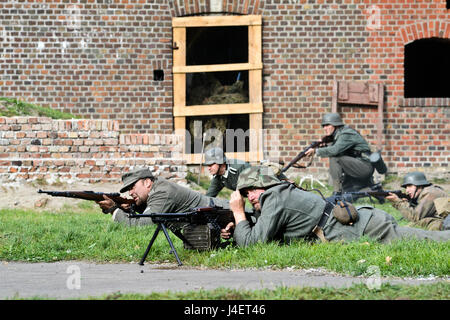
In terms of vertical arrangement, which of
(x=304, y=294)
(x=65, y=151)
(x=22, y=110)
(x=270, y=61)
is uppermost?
(x=270, y=61)

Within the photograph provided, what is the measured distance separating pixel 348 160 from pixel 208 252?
21.6 ft

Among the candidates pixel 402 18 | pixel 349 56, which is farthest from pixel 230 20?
pixel 402 18

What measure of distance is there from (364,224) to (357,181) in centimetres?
599

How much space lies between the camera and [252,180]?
7.18 meters

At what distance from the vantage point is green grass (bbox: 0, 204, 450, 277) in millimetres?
6434

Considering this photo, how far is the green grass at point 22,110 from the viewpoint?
13.6 meters

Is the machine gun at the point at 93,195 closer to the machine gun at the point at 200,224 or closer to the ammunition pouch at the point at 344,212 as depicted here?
the machine gun at the point at 200,224

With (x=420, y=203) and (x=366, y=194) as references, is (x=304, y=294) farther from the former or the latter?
(x=366, y=194)

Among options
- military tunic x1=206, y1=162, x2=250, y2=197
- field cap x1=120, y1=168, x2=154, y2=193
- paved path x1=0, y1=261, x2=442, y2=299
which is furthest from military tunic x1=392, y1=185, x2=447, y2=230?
paved path x1=0, y1=261, x2=442, y2=299

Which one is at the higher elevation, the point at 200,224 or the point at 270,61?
the point at 270,61

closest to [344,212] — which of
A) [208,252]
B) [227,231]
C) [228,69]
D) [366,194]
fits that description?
[227,231]

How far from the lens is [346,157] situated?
1338cm

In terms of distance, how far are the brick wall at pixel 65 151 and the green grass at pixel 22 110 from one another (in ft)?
2.96
